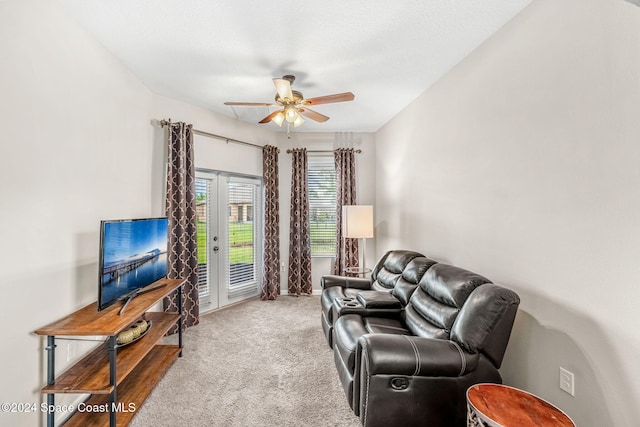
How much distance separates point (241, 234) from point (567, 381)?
13.2 ft

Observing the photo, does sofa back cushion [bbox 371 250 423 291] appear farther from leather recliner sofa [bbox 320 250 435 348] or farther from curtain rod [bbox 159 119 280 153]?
curtain rod [bbox 159 119 280 153]

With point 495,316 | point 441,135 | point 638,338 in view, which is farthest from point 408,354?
point 441,135

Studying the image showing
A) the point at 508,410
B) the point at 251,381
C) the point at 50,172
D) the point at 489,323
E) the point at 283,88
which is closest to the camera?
the point at 508,410

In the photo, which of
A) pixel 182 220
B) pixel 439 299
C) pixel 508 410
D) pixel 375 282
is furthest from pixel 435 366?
pixel 182 220

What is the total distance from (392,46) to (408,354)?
2409 millimetres

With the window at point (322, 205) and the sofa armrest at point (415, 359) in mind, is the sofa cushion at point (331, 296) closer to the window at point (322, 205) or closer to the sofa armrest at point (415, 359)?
the sofa armrest at point (415, 359)

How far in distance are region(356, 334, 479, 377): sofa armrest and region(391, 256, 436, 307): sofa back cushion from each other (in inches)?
38.0

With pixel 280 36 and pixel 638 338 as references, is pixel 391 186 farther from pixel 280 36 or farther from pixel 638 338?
pixel 638 338

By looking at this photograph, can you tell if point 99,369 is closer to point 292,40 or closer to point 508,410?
point 508,410

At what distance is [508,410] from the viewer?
4.43 feet

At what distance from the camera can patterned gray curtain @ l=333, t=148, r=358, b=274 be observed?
4.82m

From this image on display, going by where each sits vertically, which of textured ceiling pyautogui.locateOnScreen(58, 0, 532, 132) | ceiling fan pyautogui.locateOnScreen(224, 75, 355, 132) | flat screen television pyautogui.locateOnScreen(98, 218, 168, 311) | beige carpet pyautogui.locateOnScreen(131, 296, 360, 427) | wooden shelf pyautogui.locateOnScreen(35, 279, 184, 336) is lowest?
beige carpet pyautogui.locateOnScreen(131, 296, 360, 427)

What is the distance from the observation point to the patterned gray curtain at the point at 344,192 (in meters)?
4.82

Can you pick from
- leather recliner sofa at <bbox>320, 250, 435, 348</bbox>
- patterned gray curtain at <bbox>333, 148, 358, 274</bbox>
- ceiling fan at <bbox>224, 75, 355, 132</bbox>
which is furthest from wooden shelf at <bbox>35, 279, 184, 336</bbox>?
patterned gray curtain at <bbox>333, 148, 358, 274</bbox>
